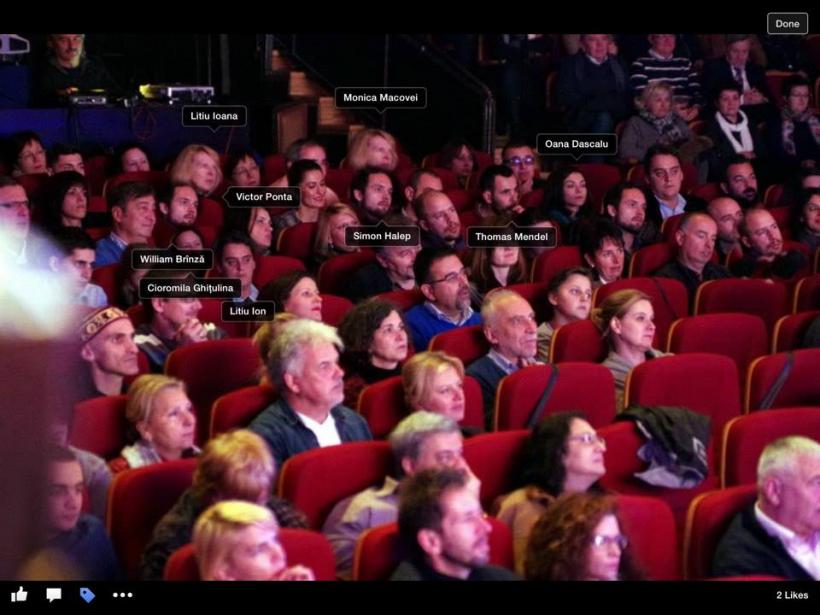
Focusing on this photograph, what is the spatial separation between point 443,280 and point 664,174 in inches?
103

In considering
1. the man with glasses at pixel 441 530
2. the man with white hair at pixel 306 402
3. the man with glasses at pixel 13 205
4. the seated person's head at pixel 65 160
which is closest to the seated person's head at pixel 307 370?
the man with white hair at pixel 306 402

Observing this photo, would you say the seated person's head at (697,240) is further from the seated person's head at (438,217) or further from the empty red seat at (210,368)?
the empty red seat at (210,368)

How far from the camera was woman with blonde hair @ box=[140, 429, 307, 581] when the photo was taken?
3297 mm

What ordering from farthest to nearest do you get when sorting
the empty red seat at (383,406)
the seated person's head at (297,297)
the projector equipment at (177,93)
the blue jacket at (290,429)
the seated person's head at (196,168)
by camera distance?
the projector equipment at (177,93)
the seated person's head at (196,168)
the seated person's head at (297,297)
the empty red seat at (383,406)
the blue jacket at (290,429)

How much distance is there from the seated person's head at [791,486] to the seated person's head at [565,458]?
441mm

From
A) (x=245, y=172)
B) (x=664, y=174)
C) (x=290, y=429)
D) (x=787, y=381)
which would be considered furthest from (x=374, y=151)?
(x=290, y=429)

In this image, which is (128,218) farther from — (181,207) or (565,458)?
(565,458)

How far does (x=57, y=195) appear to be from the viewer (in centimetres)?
677

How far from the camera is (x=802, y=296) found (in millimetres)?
6207

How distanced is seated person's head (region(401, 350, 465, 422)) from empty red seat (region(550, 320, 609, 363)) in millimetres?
1044

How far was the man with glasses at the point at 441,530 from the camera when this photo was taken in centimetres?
315

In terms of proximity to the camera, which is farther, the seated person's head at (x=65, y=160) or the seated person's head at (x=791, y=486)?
the seated person's head at (x=65, y=160)

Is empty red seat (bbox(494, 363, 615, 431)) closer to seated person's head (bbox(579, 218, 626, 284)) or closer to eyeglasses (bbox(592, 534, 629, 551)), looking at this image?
eyeglasses (bbox(592, 534, 629, 551))

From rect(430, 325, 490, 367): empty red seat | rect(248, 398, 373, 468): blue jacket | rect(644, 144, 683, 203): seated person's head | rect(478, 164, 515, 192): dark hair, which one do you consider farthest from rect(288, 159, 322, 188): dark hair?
rect(248, 398, 373, 468): blue jacket
